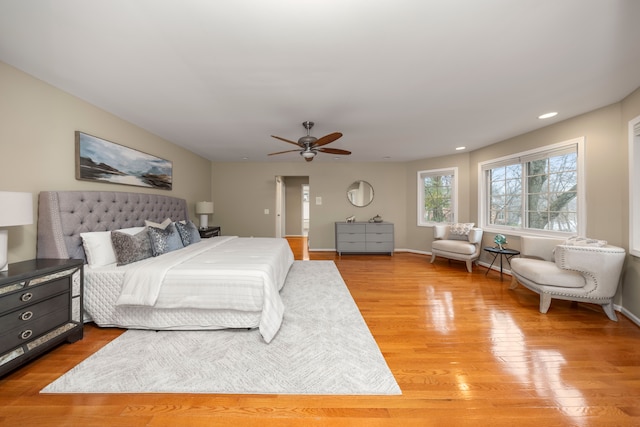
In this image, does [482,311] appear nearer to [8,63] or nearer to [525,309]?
[525,309]

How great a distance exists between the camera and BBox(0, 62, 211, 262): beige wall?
194 centimetres

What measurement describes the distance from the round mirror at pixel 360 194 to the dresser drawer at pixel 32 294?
5117mm

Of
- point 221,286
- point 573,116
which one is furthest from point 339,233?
point 573,116

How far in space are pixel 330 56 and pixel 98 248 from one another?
9.26ft

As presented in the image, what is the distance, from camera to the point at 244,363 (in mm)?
1724

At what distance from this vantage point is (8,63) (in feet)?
6.26

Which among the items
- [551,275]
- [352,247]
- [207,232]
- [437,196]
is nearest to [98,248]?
[207,232]

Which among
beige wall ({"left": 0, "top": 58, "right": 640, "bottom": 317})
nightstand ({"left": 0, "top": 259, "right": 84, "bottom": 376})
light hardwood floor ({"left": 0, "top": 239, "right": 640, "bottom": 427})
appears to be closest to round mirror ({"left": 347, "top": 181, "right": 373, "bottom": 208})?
beige wall ({"left": 0, "top": 58, "right": 640, "bottom": 317})

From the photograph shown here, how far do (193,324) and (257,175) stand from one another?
4306 millimetres

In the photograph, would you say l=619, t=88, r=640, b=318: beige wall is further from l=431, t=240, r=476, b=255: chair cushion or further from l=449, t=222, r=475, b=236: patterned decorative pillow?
l=449, t=222, r=475, b=236: patterned decorative pillow

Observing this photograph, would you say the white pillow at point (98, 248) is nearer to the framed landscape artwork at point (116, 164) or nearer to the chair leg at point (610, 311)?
the framed landscape artwork at point (116, 164)

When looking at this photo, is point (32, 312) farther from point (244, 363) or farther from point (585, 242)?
point (585, 242)

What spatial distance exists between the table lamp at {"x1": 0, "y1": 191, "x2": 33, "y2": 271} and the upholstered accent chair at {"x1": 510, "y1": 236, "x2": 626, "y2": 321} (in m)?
4.69

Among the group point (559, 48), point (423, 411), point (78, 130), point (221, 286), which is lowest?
point (423, 411)
